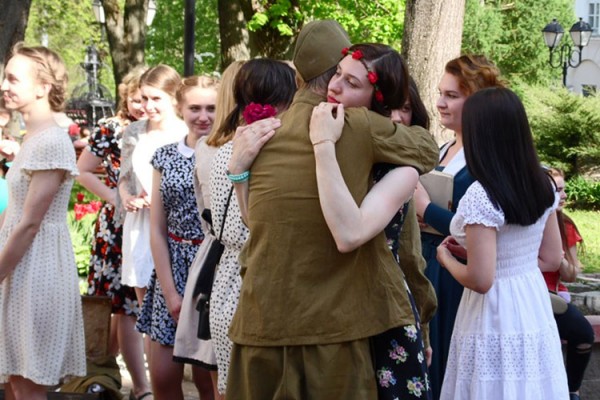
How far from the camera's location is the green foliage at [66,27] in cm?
3834

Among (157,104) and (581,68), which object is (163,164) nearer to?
(157,104)

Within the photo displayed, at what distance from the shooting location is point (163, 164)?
17.5ft

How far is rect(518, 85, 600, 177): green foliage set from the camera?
2602 cm

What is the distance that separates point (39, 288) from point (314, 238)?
6.93 feet

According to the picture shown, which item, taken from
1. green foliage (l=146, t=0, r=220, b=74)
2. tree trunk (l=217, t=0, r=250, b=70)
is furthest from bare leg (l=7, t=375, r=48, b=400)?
green foliage (l=146, t=0, r=220, b=74)

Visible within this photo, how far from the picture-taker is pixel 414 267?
4262 mm

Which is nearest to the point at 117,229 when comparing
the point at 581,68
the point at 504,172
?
the point at 504,172

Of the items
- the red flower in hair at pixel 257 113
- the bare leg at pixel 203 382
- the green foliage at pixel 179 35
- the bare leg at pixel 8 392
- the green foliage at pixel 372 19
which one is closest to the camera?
the red flower in hair at pixel 257 113

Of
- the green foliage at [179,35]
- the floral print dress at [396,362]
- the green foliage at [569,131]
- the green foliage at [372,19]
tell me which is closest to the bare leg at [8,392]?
the floral print dress at [396,362]

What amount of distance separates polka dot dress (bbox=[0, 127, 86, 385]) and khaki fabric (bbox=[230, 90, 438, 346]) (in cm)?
185

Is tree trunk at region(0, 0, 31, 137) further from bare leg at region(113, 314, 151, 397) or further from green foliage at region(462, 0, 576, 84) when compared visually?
green foliage at region(462, 0, 576, 84)

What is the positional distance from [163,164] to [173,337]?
0.85 m

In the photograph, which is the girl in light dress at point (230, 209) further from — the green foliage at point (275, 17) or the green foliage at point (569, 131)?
the green foliage at point (569, 131)

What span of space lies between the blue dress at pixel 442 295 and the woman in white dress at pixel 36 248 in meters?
1.69
